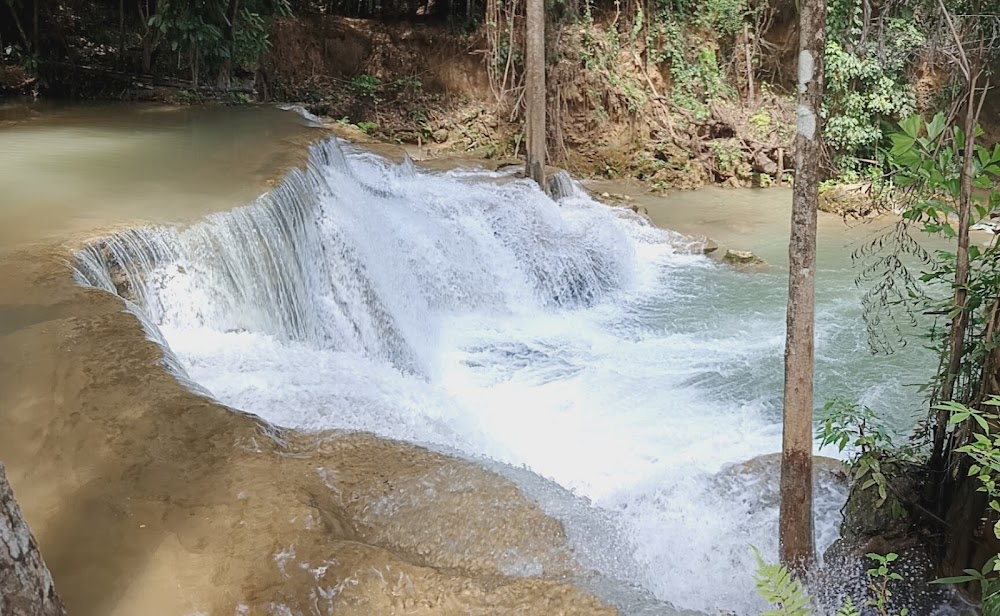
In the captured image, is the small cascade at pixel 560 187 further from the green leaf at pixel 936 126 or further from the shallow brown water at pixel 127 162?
the green leaf at pixel 936 126

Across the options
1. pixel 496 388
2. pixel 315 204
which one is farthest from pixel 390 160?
pixel 496 388

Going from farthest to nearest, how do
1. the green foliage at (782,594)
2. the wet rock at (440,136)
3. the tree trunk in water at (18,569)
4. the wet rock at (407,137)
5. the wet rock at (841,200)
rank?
the wet rock at (440,136) → the wet rock at (407,137) → the wet rock at (841,200) → the green foliage at (782,594) → the tree trunk in water at (18,569)

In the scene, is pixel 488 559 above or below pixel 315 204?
below

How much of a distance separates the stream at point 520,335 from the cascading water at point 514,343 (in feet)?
0.08

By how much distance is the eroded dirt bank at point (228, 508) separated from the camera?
284 centimetres

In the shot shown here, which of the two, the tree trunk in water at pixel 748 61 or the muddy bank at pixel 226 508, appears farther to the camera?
the tree trunk in water at pixel 748 61

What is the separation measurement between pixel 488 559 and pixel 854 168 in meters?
14.6

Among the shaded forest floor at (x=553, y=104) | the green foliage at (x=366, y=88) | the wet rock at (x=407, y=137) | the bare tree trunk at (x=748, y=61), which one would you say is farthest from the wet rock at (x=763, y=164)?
the green foliage at (x=366, y=88)

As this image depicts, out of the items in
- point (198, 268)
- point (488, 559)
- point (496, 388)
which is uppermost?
point (198, 268)

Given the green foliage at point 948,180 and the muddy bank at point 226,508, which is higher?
the green foliage at point 948,180

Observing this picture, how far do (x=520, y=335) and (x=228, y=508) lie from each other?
6.05 meters

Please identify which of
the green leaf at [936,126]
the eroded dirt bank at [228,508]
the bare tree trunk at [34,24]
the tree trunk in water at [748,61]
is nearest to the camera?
the eroded dirt bank at [228,508]

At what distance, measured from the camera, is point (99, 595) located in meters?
2.82

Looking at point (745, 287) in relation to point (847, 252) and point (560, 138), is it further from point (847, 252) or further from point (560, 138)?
point (560, 138)
